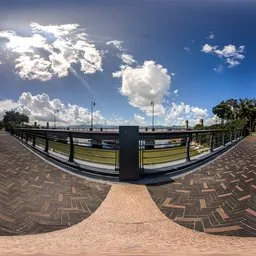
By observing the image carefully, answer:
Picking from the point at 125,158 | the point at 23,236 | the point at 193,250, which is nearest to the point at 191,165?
the point at 125,158

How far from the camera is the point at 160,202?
4.81 m

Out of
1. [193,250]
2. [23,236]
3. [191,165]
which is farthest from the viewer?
[191,165]

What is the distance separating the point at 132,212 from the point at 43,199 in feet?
5.37

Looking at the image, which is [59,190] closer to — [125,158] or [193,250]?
[125,158]

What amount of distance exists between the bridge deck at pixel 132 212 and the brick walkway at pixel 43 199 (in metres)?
0.02

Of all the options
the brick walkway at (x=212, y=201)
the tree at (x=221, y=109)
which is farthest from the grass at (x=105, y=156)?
the tree at (x=221, y=109)

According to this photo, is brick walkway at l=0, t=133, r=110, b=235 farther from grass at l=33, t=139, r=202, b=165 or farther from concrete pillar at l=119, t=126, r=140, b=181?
grass at l=33, t=139, r=202, b=165

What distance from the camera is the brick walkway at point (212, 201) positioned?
3840mm

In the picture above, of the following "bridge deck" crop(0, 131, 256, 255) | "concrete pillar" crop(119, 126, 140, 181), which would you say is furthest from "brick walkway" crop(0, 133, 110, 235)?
"concrete pillar" crop(119, 126, 140, 181)

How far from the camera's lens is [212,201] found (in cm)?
476

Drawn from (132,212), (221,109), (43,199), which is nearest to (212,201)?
(132,212)

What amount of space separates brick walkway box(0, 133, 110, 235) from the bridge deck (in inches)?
0.6

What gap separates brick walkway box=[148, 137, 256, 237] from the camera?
3.84 m

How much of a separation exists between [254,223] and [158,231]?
55.3 inches
